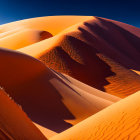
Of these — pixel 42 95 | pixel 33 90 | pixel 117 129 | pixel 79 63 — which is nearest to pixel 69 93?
pixel 42 95

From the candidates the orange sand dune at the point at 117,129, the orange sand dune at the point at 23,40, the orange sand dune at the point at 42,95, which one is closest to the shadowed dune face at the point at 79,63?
the orange sand dune at the point at 42,95

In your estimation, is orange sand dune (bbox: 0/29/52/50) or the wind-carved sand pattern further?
orange sand dune (bbox: 0/29/52/50)

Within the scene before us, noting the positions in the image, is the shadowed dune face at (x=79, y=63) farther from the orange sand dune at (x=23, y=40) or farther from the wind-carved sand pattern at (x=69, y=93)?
the orange sand dune at (x=23, y=40)

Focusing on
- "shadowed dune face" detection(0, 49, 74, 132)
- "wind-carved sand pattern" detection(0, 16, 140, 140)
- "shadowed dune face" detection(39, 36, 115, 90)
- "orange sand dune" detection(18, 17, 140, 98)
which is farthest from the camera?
"shadowed dune face" detection(39, 36, 115, 90)

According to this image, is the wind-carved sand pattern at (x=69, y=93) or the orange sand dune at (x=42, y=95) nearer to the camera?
the wind-carved sand pattern at (x=69, y=93)

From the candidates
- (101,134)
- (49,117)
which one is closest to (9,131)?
(101,134)

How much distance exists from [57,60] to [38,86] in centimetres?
882

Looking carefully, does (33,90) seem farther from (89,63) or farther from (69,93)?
(89,63)

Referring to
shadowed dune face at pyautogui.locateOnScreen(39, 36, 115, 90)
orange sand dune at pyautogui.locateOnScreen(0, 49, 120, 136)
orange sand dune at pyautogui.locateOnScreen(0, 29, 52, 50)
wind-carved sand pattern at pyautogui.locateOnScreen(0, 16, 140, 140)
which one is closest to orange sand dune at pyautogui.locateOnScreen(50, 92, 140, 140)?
wind-carved sand pattern at pyautogui.locateOnScreen(0, 16, 140, 140)

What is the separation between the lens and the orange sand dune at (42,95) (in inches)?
278

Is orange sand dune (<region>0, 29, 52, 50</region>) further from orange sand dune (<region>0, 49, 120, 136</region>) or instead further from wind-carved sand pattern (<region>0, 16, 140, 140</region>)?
orange sand dune (<region>0, 49, 120, 136</region>)

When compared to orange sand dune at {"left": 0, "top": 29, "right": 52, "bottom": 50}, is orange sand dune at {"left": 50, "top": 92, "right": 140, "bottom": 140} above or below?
below

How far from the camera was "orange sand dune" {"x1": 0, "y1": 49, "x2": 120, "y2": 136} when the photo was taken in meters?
7.06

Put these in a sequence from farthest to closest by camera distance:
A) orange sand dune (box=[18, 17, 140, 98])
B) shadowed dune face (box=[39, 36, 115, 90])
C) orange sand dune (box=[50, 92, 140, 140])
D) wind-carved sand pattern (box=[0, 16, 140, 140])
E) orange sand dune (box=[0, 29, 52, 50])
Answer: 1. orange sand dune (box=[0, 29, 52, 50])
2. shadowed dune face (box=[39, 36, 115, 90])
3. orange sand dune (box=[18, 17, 140, 98])
4. wind-carved sand pattern (box=[0, 16, 140, 140])
5. orange sand dune (box=[50, 92, 140, 140])
